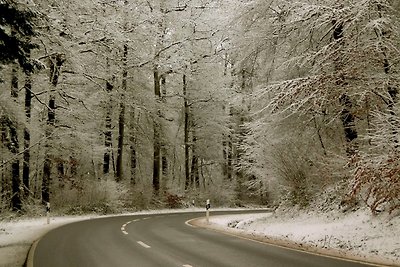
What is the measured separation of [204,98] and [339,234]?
97.2ft

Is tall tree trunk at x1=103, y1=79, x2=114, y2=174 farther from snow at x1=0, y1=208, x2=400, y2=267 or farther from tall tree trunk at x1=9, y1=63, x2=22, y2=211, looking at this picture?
snow at x1=0, y1=208, x2=400, y2=267

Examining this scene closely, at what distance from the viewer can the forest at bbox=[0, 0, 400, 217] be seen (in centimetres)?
1270

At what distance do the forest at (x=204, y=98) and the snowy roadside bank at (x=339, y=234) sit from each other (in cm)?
64

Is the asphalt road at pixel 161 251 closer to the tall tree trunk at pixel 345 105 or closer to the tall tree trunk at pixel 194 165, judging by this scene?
the tall tree trunk at pixel 345 105

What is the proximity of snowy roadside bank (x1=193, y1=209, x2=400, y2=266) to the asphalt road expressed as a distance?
985mm

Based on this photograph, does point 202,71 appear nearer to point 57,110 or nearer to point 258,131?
point 57,110

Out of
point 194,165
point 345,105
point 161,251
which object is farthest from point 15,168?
point 345,105

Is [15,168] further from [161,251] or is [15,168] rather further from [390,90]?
[390,90]

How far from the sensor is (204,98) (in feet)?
138

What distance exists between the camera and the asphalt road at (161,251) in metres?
9.91

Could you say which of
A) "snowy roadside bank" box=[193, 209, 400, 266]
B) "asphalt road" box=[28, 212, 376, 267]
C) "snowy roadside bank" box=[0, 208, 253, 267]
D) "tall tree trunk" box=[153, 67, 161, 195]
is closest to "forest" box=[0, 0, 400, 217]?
"tall tree trunk" box=[153, 67, 161, 195]

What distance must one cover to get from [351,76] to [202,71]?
94.7ft

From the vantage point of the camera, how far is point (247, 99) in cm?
1811

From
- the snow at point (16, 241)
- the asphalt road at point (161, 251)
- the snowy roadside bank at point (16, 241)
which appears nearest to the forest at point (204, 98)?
the asphalt road at point (161, 251)
